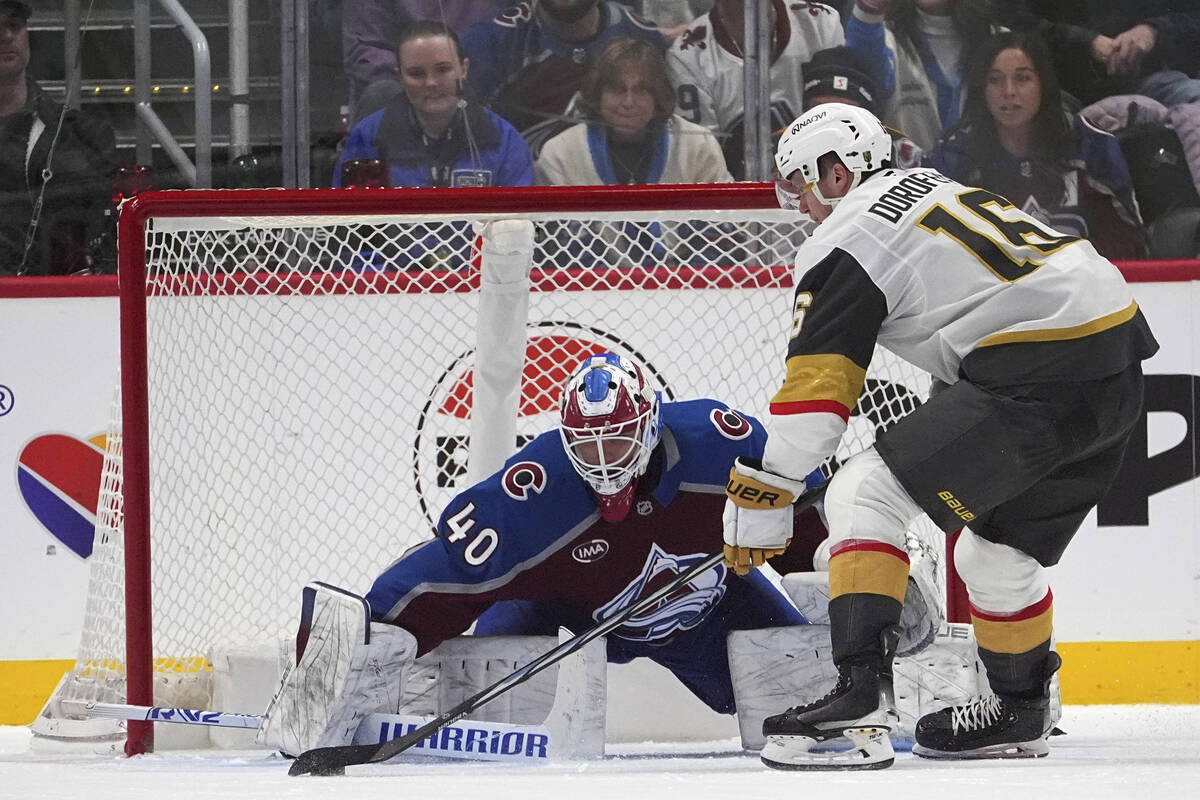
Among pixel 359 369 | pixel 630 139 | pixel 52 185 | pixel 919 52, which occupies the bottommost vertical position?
pixel 359 369

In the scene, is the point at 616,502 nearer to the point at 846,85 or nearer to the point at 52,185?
the point at 846,85

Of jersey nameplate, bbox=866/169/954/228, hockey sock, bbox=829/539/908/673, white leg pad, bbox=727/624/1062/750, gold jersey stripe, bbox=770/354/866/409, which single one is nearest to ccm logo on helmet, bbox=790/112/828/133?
jersey nameplate, bbox=866/169/954/228

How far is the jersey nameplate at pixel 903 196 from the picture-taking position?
210 cm

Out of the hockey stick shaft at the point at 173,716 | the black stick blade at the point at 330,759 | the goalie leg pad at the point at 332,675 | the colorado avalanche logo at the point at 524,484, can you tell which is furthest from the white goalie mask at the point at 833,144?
the hockey stick shaft at the point at 173,716

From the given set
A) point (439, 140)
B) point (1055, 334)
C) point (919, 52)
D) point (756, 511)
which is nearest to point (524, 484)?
point (756, 511)

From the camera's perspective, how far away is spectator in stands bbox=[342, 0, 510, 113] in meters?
3.67

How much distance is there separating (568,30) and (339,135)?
0.62 meters

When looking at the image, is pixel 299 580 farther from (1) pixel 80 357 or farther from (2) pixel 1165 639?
(2) pixel 1165 639

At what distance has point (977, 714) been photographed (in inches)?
91.1

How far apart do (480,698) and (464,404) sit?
116 cm

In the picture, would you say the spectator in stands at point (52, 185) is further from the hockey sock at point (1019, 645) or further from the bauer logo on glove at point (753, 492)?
the hockey sock at point (1019, 645)

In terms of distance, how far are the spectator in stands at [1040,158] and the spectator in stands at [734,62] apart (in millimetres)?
391

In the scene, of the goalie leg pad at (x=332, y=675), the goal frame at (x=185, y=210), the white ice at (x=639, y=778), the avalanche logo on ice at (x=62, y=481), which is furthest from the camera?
the avalanche logo on ice at (x=62, y=481)

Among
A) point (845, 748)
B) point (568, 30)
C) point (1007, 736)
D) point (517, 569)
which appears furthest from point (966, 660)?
point (568, 30)
